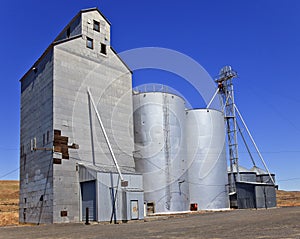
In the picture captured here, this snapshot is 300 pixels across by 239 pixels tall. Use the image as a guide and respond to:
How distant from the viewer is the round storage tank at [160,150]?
133 feet

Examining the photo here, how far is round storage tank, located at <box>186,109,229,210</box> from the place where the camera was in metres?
45.9

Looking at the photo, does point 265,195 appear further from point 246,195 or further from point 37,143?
point 37,143

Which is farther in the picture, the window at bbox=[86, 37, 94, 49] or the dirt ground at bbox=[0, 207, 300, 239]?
the window at bbox=[86, 37, 94, 49]

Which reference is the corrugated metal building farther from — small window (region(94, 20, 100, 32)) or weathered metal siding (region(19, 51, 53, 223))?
small window (region(94, 20, 100, 32))

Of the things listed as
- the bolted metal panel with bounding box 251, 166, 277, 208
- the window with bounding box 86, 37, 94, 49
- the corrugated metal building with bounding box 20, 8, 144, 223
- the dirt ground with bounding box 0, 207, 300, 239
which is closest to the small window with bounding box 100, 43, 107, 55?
the corrugated metal building with bounding box 20, 8, 144, 223

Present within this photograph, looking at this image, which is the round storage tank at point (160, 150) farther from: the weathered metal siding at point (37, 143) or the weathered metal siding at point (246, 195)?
the weathered metal siding at point (37, 143)

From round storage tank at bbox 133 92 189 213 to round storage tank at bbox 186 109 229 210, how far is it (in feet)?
9.92

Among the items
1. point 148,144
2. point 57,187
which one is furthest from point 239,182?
point 57,187

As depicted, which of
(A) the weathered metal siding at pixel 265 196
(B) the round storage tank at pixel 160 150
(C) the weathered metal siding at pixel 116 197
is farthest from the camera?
(A) the weathered metal siding at pixel 265 196

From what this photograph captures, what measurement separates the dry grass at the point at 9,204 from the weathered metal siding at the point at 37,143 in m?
6.04

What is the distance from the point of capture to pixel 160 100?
42.7 metres

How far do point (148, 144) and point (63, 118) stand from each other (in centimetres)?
1149

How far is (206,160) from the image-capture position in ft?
155

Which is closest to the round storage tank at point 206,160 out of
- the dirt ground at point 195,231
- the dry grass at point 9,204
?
the dry grass at point 9,204
